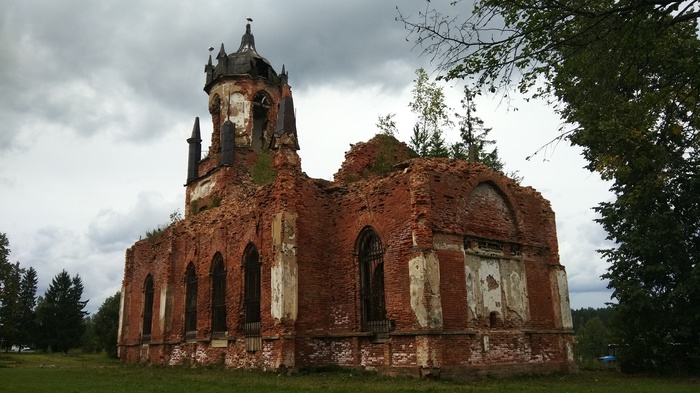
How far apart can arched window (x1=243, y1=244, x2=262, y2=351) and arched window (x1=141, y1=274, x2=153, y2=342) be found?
830 centimetres

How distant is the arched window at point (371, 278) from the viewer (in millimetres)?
15438

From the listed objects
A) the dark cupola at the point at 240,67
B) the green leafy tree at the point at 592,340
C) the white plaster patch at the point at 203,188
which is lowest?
the green leafy tree at the point at 592,340

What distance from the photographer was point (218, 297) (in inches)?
783

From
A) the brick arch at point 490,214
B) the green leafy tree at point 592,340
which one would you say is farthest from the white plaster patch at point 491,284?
the green leafy tree at point 592,340

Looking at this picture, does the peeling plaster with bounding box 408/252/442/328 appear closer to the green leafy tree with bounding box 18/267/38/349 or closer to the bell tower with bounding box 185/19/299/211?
the bell tower with bounding box 185/19/299/211

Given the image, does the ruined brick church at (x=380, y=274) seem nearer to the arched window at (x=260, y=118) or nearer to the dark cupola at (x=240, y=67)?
the arched window at (x=260, y=118)

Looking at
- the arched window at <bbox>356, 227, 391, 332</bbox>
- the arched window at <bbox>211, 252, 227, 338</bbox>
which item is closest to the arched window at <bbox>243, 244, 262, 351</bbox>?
the arched window at <bbox>211, 252, 227, 338</bbox>

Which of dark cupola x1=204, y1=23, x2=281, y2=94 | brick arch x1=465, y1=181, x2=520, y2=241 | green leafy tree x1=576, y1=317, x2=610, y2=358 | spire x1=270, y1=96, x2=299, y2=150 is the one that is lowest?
green leafy tree x1=576, y1=317, x2=610, y2=358

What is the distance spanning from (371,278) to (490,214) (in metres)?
3.84

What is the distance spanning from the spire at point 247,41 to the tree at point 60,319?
120 feet

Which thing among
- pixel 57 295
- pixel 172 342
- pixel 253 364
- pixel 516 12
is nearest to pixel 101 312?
pixel 57 295

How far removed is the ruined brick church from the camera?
45.4ft

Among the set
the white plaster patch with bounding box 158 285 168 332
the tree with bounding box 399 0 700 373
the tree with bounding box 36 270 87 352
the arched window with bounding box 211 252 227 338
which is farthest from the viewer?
the tree with bounding box 36 270 87 352

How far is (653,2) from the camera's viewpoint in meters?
7.05
